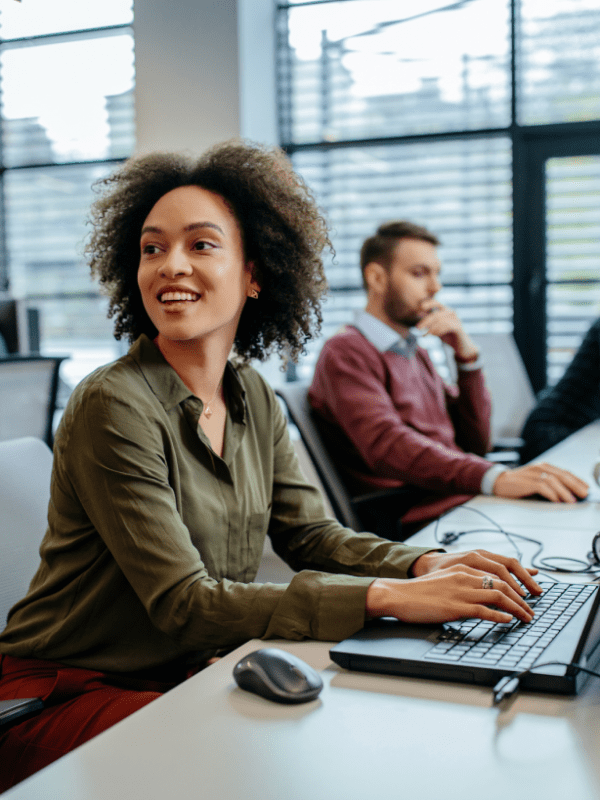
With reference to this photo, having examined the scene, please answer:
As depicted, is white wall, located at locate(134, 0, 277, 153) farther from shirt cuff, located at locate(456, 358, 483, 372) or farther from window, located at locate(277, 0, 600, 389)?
shirt cuff, located at locate(456, 358, 483, 372)

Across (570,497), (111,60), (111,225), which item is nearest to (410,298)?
(570,497)

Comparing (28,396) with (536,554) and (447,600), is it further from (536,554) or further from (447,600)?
(447,600)

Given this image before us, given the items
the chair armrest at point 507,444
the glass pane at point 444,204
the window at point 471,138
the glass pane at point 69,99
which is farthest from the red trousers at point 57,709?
the glass pane at point 69,99

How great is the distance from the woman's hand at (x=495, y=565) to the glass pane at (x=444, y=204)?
3.33m

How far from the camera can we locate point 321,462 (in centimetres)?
198

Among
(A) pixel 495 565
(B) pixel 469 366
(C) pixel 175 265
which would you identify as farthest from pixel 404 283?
(A) pixel 495 565

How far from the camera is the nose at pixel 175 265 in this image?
1220 millimetres

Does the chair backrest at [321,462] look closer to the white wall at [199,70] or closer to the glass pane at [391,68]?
the white wall at [199,70]

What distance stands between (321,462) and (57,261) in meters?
3.62

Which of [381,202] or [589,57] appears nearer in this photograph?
[589,57]

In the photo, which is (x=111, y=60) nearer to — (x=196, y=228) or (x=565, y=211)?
(x=565, y=211)

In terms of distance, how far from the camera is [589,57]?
3939mm

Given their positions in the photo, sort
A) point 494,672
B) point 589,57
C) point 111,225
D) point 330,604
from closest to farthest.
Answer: point 494,672
point 330,604
point 111,225
point 589,57

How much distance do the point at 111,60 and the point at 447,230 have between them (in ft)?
7.29
